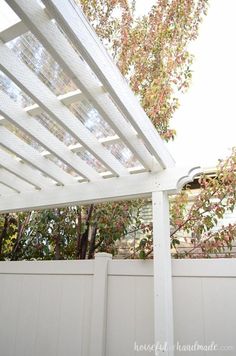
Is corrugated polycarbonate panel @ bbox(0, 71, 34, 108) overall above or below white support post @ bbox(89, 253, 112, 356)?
above

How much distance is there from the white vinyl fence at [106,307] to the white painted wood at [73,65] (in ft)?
2.95

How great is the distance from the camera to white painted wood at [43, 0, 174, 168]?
3.74ft

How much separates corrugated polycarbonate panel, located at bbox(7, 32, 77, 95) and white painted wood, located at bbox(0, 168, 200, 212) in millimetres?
809

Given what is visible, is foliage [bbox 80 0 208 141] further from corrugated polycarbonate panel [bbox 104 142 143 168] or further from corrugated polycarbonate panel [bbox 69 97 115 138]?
corrugated polycarbonate panel [bbox 69 97 115 138]

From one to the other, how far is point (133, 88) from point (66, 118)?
1.97m

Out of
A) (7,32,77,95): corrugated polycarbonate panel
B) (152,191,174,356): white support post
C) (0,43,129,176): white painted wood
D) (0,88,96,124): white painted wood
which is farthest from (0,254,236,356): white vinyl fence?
(7,32,77,95): corrugated polycarbonate panel

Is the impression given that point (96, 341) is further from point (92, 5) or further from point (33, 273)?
point (92, 5)

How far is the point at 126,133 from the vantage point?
173cm

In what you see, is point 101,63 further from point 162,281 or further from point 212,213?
point 212,213

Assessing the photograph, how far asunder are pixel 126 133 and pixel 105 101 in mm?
272

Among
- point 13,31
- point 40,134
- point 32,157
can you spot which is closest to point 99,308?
point 32,157

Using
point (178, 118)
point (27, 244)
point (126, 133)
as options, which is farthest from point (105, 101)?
point (178, 118)

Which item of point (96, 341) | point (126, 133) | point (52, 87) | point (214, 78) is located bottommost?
point (96, 341)

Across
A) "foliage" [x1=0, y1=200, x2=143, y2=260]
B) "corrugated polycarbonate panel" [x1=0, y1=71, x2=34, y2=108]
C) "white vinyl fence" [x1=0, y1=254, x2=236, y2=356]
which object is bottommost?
"white vinyl fence" [x1=0, y1=254, x2=236, y2=356]
